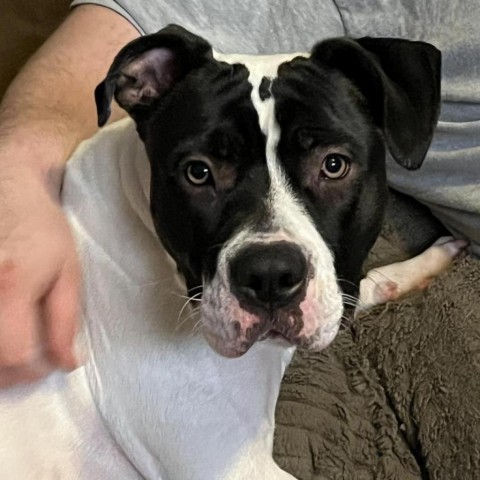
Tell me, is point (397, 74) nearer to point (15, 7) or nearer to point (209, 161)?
point (209, 161)

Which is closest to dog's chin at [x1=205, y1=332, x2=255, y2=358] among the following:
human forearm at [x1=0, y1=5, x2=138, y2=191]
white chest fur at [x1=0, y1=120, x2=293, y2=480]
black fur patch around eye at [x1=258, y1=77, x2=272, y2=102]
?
white chest fur at [x1=0, y1=120, x2=293, y2=480]

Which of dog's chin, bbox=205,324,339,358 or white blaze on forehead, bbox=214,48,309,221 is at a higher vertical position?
white blaze on forehead, bbox=214,48,309,221

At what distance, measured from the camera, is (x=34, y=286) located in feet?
4.97

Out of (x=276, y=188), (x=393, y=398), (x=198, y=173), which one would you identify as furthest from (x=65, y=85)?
(x=393, y=398)

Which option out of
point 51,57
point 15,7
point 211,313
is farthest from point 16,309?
point 15,7

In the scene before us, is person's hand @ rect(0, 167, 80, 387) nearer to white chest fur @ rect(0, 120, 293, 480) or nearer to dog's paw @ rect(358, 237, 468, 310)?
white chest fur @ rect(0, 120, 293, 480)

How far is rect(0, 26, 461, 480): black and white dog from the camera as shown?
4.67 ft

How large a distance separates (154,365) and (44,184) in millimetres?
397

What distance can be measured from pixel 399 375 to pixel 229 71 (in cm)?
64

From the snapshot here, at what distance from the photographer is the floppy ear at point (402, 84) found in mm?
1511

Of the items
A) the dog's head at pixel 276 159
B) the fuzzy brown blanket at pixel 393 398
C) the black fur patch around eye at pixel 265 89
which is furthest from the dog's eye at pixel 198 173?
the fuzzy brown blanket at pixel 393 398

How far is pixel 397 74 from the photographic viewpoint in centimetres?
153

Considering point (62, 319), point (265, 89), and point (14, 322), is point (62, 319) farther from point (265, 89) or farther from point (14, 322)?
point (265, 89)

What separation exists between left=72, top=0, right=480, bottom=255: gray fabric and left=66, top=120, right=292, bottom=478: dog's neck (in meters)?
0.45
